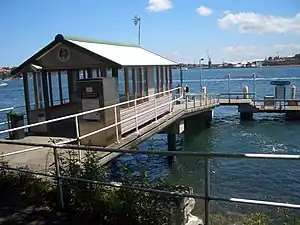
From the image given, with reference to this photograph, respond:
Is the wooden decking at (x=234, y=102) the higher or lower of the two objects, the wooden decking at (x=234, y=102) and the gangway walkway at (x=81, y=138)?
the lower

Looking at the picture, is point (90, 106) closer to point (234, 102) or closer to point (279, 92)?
point (234, 102)

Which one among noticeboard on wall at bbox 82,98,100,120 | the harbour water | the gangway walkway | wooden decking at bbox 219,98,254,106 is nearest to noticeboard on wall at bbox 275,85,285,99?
wooden decking at bbox 219,98,254,106

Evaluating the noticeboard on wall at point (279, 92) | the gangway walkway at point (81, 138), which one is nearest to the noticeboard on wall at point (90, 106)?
the gangway walkway at point (81, 138)

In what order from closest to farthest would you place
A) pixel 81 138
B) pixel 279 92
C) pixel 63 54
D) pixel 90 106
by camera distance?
1. pixel 81 138
2. pixel 90 106
3. pixel 63 54
4. pixel 279 92

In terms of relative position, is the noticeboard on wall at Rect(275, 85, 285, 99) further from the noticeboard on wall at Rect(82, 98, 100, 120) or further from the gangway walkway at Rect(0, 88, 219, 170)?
the noticeboard on wall at Rect(82, 98, 100, 120)

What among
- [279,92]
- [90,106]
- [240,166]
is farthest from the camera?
[279,92]

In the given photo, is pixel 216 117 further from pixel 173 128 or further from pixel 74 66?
pixel 74 66

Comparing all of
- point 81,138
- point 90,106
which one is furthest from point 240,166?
point 81,138

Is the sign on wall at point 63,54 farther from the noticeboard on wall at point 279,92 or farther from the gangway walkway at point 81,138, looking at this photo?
the noticeboard on wall at point 279,92

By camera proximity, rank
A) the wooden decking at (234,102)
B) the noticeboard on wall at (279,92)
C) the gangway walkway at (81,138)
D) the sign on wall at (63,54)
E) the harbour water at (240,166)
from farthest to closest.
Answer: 1. the noticeboard on wall at (279,92)
2. the wooden decking at (234,102)
3. the sign on wall at (63,54)
4. the harbour water at (240,166)
5. the gangway walkway at (81,138)

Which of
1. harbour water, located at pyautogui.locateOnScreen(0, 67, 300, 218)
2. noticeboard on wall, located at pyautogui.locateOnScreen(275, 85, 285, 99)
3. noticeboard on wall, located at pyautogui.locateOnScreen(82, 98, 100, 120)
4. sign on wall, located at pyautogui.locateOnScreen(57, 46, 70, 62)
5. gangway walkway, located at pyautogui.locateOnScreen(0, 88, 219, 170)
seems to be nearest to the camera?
gangway walkway, located at pyautogui.locateOnScreen(0, 88, 219, 170)

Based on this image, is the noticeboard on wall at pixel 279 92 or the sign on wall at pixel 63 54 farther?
the noticeboard on wall at pixel 279 92

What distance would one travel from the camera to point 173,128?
17891mm

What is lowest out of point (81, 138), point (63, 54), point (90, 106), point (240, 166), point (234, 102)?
point (240, 166)
